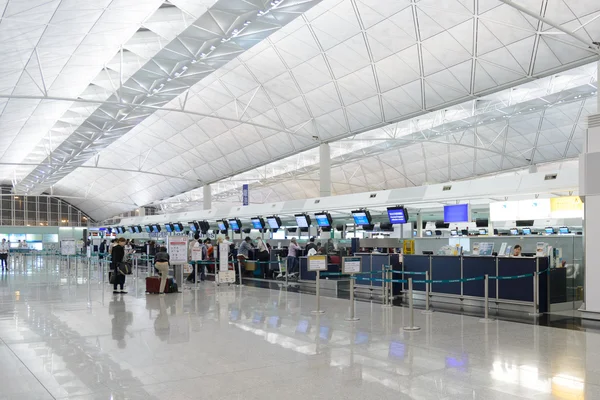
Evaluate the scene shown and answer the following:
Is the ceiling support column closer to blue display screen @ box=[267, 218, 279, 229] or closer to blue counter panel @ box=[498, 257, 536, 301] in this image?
blue counter panel @ box=[498, 257, 536, 301]

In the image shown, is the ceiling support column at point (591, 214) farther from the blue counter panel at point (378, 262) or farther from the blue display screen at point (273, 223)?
the blue display screen at point (273, 223)

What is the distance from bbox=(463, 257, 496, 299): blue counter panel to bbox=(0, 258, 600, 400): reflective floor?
245 centimetres

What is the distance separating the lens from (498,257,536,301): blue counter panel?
540 inches

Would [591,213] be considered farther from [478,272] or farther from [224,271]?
[224,271]

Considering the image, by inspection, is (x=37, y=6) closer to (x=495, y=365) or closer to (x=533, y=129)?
(x=495, y=365)

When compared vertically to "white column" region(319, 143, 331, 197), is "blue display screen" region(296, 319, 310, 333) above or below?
below

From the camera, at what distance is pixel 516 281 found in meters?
14.0

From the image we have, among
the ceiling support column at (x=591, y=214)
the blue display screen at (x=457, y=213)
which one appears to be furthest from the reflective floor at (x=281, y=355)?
the blue display screen at (x=457, y=213)

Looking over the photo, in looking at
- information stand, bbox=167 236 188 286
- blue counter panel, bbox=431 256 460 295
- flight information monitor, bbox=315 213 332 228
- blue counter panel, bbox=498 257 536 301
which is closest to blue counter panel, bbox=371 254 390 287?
blue counter panel, bbox=431 256 460 295

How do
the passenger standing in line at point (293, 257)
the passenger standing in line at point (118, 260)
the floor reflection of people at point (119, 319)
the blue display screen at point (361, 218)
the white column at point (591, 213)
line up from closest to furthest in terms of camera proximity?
the floor reflection of people at point (119, 319) < the white column at point (591, 213) < the passenger standing in line at point (118, 260) < the passenger standing in line at point (293, 257) < the blue display screen at point (361, 218)

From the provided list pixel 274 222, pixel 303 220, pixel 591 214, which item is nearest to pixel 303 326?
pixel 591 214

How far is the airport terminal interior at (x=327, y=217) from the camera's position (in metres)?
7.35

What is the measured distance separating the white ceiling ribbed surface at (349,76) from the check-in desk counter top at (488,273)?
30.4 ft

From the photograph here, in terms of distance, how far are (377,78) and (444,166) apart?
2157 centimetres
